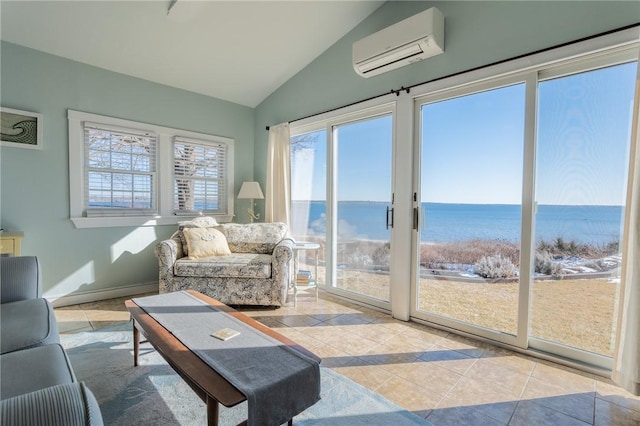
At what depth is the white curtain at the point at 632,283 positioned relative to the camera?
177 cm

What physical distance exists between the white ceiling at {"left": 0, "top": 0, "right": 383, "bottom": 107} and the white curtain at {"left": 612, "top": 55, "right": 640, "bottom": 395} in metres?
2.57

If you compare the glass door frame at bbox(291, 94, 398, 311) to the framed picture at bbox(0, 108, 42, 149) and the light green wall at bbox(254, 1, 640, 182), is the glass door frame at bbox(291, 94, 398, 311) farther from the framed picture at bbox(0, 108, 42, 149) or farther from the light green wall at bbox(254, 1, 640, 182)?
the framed picture at bbox(0, 108, 42, 149)

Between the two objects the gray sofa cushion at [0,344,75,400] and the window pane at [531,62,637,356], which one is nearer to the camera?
the gray sofa cushion at [0,344,75,400]

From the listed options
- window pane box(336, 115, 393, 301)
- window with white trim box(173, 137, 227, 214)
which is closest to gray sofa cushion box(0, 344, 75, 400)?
window pane box(336, 115, 393, 301)

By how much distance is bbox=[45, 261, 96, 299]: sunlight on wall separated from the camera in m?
3.24

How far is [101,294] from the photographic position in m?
3.51

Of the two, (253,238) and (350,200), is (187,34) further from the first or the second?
(350,200)

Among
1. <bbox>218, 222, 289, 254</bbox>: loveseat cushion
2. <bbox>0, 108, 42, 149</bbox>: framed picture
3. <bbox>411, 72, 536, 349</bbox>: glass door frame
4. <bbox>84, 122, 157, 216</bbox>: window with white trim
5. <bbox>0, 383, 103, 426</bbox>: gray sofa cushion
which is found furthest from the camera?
<bbox>218, 222, 289, 254</bbox>: loveseat cushion

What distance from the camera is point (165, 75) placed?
3.70 m

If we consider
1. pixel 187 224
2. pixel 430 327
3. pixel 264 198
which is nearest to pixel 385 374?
pixel 430 327

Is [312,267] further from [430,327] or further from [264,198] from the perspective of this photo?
[430,327]

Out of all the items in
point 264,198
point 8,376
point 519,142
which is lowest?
point 8,376

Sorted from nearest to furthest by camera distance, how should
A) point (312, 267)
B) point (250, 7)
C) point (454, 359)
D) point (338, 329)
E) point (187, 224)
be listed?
point (454, 359), point (338, 329), point (250, 7), point (187, 224), point (312, 267)

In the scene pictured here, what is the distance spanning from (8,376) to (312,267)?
328 centimetres
